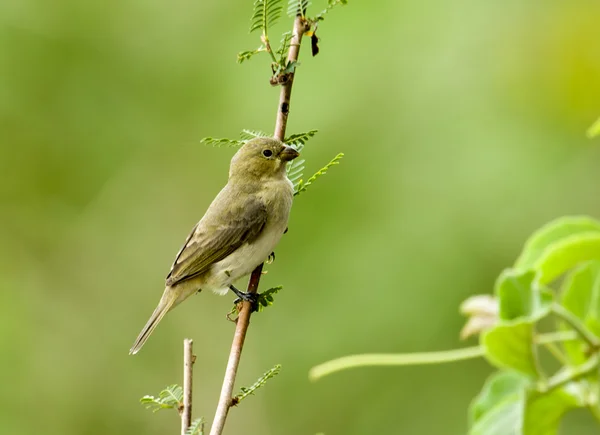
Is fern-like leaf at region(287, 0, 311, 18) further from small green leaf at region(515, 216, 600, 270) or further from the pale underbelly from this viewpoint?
the pale underbelly

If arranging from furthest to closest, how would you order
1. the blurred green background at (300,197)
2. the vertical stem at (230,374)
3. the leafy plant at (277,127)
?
the blurred green background at (300,197), the leafy plant at (277,127), the vertical stem at (230,374)

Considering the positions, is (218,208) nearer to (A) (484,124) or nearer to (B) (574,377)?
(A) (484,124)

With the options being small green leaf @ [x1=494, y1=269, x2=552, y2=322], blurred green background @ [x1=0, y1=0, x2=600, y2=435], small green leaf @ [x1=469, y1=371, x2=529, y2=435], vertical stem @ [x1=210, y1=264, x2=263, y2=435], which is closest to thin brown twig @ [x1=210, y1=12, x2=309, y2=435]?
vertical stem @ [x1=210, y1=264, x2=263, y2=435]

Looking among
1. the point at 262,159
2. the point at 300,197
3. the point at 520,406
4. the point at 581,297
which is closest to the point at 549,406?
the point at 520,406

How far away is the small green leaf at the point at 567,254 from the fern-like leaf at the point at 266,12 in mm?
1016

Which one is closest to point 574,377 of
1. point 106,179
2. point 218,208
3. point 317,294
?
point 218,208

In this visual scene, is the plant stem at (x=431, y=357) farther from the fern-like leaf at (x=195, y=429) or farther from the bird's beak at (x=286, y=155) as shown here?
the bird's beak at (x=286, y=155)

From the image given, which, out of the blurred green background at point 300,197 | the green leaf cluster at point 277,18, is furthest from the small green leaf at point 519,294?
the blurred green background at point 300,197

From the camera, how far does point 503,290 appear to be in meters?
1.27

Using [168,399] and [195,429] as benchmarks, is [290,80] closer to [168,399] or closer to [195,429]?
[168,399]

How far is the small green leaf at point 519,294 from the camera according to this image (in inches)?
48.6

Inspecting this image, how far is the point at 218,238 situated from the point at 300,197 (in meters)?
1.39

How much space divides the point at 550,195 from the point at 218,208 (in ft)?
5.86

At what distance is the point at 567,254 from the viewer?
138cm
